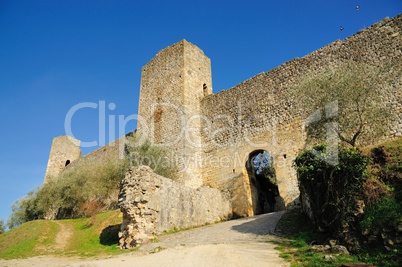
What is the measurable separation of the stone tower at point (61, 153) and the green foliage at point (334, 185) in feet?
111

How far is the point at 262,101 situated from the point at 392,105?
6427 mm

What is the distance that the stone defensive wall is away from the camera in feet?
41.3

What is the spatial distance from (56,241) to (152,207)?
18.1 ft

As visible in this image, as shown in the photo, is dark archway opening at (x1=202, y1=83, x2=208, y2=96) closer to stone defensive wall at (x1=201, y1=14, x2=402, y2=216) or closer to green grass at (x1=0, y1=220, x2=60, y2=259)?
stone defensive wall at (x1=201, y1=14, x2=402, y2=216)

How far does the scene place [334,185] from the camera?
281 inches

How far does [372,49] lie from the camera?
42.1ft

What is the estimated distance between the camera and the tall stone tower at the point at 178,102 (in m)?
17.4

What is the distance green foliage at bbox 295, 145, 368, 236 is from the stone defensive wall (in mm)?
5747

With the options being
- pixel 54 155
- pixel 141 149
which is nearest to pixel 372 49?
pixel 141 149

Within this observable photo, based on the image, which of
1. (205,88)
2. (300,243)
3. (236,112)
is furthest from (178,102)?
(300,243)

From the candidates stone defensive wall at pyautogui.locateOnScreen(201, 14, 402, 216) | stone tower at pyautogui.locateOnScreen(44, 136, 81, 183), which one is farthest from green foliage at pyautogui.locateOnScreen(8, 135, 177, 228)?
stone tower at pyautogui.locateOnScreen(44, 136, 81, 183)

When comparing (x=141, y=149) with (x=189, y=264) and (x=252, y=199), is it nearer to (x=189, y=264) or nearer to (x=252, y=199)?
(x=252, y=199)

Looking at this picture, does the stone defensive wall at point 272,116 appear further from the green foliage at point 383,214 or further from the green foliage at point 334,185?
the green foliage at point 383,214

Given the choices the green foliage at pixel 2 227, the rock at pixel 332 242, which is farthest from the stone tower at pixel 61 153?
the rock at pixel 332 242
